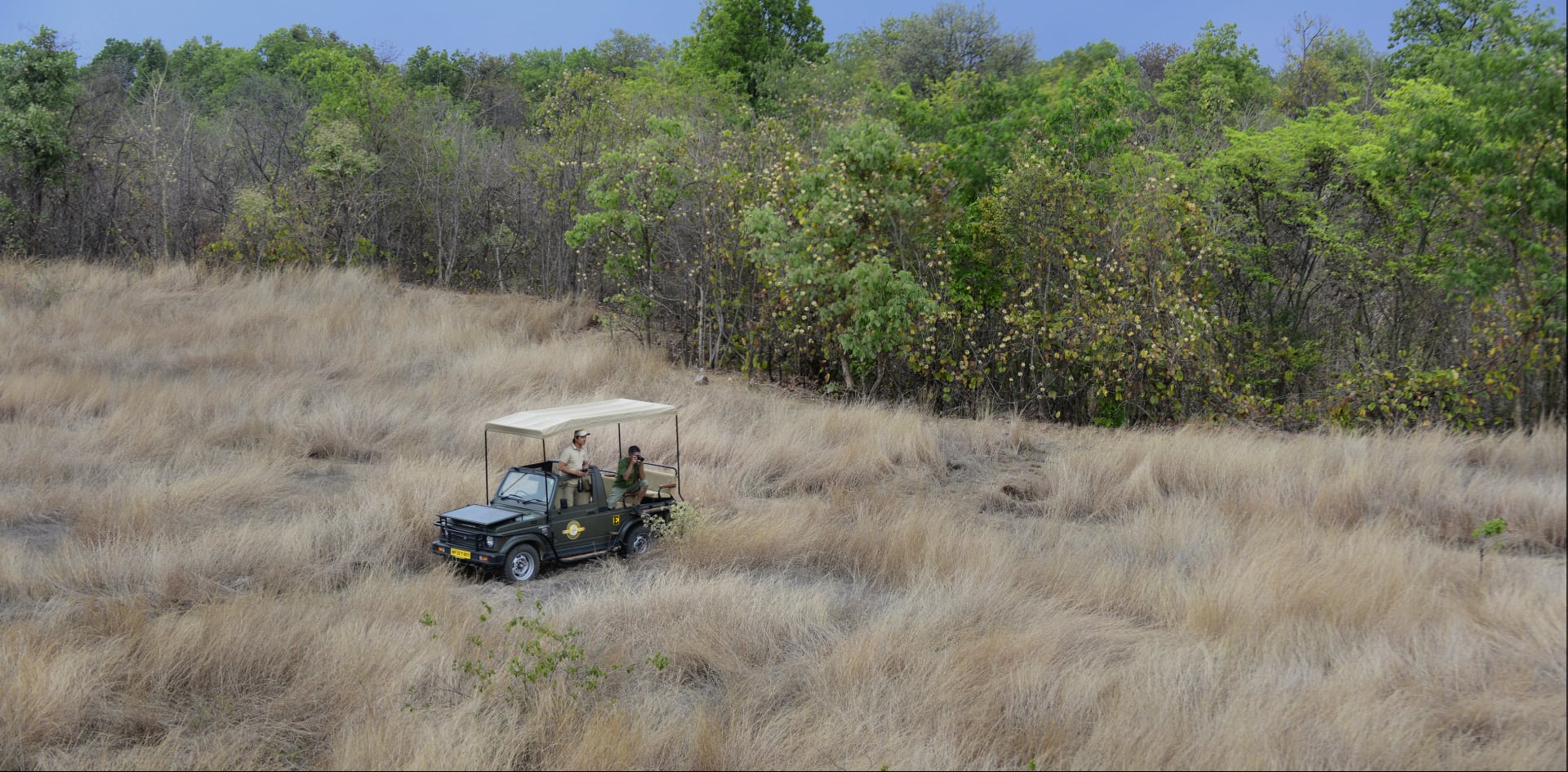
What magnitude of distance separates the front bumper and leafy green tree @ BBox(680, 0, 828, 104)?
30.7 metres

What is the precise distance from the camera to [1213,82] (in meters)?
25.3

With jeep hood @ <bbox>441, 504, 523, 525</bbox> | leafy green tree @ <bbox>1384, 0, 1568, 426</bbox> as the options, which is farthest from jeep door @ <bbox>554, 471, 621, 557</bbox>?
leafy green tree @ <bbox>1384, 0, 1568, 426</bbox>

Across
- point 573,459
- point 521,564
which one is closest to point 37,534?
point 521,564

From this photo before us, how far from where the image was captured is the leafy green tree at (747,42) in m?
38.9

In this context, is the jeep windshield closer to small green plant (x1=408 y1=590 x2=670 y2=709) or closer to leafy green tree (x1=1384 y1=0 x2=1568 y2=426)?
small green plant (x1=408 y1=590 x2=670 y2=709)

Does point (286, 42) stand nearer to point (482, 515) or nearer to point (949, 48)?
point (949, 48)

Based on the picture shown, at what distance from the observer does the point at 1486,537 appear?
402 cm

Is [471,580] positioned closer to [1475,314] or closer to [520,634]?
[520,634]

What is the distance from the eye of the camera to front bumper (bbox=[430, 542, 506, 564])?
8.71 meters

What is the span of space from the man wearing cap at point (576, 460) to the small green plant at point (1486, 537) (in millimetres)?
6680

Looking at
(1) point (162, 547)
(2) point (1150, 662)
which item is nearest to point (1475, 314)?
(2) point (1150, 662)

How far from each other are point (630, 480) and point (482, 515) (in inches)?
54.0

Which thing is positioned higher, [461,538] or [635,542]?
[461,538]

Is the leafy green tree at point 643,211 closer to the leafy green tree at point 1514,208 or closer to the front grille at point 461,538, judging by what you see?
the front grille at point 461,538
